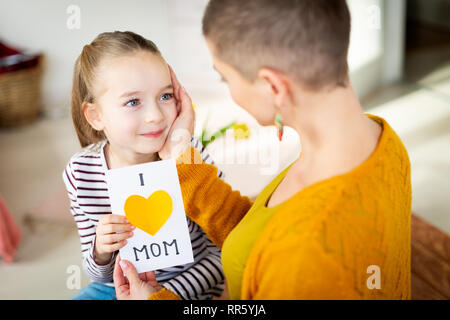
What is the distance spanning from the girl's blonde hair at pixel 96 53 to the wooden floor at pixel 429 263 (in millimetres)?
1042

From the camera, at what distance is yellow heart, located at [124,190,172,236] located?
872 millimetres

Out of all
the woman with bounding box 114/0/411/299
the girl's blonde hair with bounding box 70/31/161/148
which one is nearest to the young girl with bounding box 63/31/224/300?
the girl's blonde hair with bounding box 70/31/161/148

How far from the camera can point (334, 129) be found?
75 cm

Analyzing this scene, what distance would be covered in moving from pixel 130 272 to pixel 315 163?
1.29 feet

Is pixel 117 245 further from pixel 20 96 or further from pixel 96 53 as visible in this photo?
pixel 20 96

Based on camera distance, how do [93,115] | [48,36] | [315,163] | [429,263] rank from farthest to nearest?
1. [48,36]
2. [429,263]
3. [93,115]
4. [315,163]

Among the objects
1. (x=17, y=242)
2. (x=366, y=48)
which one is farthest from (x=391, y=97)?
(x=17, y=242)

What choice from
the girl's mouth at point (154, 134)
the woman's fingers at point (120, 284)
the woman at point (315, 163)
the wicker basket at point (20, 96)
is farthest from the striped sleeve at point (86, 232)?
the wicker basket at point (20, 96)

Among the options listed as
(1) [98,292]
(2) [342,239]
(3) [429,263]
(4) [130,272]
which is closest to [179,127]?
(4) [130,272]

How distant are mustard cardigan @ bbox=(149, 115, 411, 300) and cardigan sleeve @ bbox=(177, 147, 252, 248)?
9.9 inches

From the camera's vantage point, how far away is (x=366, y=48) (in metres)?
3.01

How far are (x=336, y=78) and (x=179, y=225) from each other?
38cm

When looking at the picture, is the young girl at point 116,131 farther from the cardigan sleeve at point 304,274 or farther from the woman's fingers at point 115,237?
the cardigan sleeve at point 304,274
